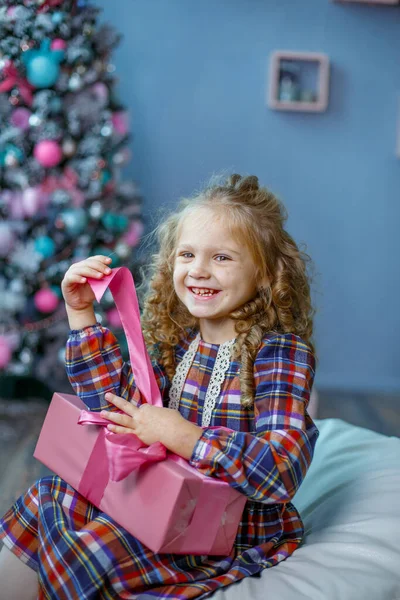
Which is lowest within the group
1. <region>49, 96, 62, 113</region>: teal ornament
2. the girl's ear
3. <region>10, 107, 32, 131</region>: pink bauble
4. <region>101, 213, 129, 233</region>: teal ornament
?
<region>101, 213, 129, 233</region>: teal ornament

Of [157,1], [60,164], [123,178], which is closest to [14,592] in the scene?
[60,164]

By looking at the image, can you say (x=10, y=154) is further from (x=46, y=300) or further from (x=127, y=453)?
(x=127, y=453)

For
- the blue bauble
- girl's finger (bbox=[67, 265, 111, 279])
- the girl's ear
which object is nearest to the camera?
girl's finger (bbox=[67, 265, 111, 279])

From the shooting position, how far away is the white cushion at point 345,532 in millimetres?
1062

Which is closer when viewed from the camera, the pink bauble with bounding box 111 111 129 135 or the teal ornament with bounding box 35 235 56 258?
the teal ornament with bounding box 35 235 56 258

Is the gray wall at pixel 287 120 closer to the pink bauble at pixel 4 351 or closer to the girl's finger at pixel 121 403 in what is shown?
the pink bauble at pixel 4 351

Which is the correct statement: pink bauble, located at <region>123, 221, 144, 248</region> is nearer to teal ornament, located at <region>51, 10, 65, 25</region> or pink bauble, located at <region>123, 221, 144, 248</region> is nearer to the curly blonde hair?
teal ornament, located at <region>51, 10, 65, 25</region>

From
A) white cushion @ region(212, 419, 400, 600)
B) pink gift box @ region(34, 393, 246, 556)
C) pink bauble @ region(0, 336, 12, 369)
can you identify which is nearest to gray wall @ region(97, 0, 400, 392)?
pink bauble @ region(0, 336, 12, 369)

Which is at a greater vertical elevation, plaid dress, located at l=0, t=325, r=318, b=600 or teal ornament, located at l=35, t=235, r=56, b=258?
teal ornament, located at l=35, t=235, r=56, b=258

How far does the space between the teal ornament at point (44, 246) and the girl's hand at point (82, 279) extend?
5.01 ft

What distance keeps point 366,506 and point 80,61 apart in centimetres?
217

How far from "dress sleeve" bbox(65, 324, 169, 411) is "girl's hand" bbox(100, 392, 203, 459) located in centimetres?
12

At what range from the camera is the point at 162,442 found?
3.50ft

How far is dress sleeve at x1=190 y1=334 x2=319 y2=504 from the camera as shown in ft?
3.43
